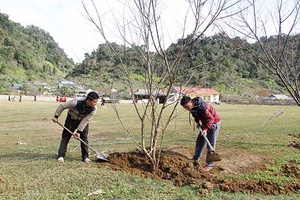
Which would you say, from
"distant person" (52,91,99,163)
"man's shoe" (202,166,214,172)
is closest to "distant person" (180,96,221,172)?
"man's shoe" (202,166,214,172)

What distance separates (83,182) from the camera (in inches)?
193

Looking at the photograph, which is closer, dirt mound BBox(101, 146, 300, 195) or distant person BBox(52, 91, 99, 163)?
dirt mound BBox(101, 146, 300, 195)

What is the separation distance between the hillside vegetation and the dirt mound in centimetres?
164

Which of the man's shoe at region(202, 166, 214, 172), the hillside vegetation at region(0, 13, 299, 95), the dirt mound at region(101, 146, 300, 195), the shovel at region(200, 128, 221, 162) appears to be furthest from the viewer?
the hillside vegetation at region(0, 13, 299, 95)

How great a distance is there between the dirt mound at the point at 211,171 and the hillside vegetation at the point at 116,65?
164 centimetres

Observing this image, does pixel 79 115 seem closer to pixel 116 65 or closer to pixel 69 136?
pixel 69 136

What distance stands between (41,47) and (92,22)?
120 metres

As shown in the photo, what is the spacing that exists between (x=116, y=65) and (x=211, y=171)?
9.89 ft

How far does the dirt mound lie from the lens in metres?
4.78

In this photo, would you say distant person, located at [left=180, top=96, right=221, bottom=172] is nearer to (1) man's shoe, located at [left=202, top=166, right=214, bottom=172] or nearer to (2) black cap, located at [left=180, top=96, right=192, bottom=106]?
(1) man's shoe, located at [left=202, top=166, right=214, bottom=172]

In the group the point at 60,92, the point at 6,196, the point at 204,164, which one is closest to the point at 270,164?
the point at 204,164

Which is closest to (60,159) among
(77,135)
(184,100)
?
(77,135)

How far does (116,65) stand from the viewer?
21.3ft

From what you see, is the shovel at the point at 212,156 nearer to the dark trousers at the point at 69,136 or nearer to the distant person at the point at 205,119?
the distant person at the point at 205,119
